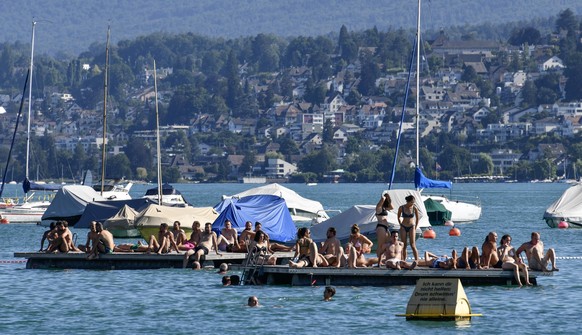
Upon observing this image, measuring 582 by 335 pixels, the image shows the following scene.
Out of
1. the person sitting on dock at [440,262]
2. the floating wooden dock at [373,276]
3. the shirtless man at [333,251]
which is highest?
the shirtless man at [333,251]

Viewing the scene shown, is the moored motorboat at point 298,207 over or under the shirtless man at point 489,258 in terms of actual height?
over

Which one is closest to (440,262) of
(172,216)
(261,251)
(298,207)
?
(261,251)

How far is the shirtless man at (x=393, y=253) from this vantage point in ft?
125

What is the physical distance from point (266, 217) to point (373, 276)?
14881 mm

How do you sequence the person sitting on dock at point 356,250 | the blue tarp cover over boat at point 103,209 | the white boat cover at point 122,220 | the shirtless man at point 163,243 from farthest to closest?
the blue tarp cover over boat at point 103,209 < the white boat cover at point 122,220 < the shirtless man at point 163,243 < the person sitting on dock at point 356,250

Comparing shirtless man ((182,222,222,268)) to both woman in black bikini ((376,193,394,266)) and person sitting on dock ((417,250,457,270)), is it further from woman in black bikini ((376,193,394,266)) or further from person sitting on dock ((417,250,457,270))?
person sitting on dock ((417,250,457,270))

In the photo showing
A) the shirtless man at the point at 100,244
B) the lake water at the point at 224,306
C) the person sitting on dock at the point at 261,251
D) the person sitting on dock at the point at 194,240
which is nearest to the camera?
the lake water at the point at 224,306

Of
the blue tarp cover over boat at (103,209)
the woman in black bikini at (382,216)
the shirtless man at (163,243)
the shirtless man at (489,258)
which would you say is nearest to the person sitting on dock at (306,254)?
the woman in black bikini at (382,216)

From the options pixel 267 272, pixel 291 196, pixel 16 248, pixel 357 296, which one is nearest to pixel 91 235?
pixel 267 272

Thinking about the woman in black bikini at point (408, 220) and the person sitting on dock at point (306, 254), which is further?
the woman in black bikini at point (408, 220)

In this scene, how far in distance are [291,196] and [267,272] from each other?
41301 mm

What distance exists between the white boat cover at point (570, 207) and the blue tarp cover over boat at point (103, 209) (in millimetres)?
19063

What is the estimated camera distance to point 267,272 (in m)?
39.9

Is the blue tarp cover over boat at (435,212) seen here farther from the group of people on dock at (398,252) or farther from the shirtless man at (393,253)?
the shirtless man at (393,253)
